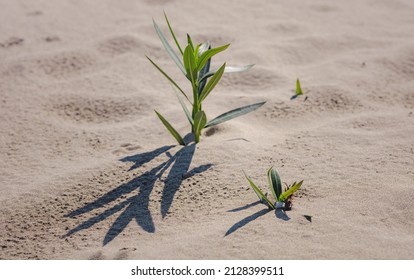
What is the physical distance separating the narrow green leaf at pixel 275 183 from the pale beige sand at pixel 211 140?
0.20ft

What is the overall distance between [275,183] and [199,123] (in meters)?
0.38

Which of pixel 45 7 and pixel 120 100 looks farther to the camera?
pixel 45 7

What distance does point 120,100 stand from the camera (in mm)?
2191

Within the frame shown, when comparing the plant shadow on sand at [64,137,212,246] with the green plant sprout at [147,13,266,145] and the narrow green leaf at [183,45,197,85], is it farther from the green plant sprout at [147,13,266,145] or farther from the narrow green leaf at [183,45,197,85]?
the narrow green leaf at [183,45,197,85]

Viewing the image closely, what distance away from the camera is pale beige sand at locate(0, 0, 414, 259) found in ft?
4.72

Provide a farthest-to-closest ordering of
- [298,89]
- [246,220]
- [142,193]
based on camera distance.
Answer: [298,89]
[142,193]
[246,220]

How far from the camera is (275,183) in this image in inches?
59.2

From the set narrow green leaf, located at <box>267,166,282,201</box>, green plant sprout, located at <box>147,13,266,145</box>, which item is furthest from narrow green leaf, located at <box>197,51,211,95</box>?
narrow green leaf, located at <box>267,166,282,201</box>

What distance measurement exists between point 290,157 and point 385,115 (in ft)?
1.62

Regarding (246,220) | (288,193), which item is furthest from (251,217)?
(288,193)

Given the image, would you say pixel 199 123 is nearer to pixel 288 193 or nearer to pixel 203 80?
pixel 203 80

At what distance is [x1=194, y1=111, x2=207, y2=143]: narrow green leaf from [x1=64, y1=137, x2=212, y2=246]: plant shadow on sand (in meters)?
0.04
